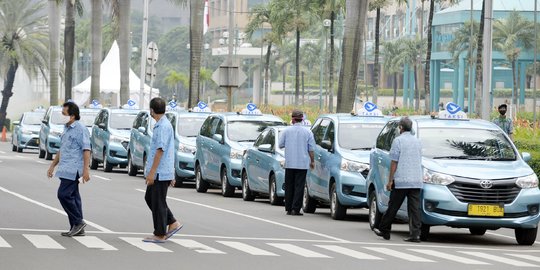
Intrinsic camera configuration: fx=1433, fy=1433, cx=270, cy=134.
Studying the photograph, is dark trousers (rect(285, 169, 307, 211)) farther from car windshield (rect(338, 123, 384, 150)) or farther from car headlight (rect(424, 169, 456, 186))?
car headlight (rect(424, 169, 456, 186))

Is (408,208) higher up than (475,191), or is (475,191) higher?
(475,191)

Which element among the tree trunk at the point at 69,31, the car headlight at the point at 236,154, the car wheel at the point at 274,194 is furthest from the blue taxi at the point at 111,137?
the tree trunk at the point at 69,31

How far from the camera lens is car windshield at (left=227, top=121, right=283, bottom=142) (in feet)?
102

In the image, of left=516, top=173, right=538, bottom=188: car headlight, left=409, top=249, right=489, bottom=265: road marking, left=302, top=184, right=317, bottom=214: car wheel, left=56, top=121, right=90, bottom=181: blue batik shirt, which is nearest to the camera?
left=409, top=249, right=489, bottom=265: road marking

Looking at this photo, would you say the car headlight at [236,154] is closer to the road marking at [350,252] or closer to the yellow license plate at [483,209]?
the yellow license plate at [483,209]

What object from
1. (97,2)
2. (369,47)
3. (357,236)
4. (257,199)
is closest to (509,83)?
(369,47)

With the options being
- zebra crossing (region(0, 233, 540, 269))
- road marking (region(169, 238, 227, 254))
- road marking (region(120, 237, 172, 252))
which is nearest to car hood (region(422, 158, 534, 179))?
zebra crossing (region(0, 233, 540, 269))

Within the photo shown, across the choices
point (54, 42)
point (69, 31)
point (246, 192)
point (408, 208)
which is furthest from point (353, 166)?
point (54, 42)

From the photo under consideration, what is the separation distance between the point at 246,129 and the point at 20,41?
2284 inches

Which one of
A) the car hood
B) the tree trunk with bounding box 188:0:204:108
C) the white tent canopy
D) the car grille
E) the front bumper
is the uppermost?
the tree trunk with bounding box 188:0:204:108

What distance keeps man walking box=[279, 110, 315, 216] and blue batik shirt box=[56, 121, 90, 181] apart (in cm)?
635

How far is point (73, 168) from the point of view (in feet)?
61.0

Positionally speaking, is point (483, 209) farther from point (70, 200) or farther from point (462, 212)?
point (70, 200)

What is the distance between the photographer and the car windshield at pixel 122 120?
1649 inches
